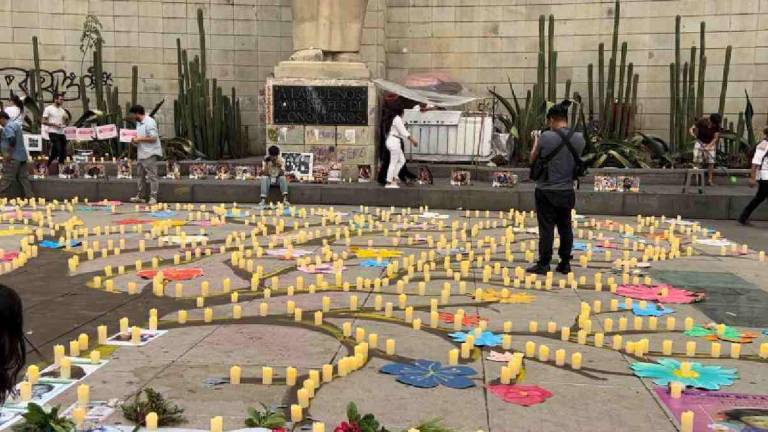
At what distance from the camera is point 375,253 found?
337 inches

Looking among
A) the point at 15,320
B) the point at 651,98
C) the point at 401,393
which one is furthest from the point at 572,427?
the point at 651,98

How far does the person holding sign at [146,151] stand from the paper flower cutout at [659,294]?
8780 mm

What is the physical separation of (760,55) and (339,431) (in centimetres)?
1753

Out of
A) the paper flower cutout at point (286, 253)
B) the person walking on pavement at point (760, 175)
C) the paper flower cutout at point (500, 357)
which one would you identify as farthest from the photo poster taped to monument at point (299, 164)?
the paper flower cutout at point (500, 357)

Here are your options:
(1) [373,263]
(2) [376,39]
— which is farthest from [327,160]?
(1) [373,263]

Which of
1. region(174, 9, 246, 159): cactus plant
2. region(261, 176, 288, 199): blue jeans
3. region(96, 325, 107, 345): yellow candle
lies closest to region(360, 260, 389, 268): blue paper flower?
region(96, 325, 107, 345): yellow candle

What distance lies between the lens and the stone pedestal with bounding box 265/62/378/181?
576 inches

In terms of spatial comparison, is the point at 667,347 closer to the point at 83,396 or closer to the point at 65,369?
the point at 83,396

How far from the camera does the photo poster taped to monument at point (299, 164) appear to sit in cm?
1459

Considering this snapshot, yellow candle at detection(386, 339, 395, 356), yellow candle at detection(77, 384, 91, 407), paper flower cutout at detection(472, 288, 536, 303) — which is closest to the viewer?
yellow candle at detection(77, 384, 91, 407)

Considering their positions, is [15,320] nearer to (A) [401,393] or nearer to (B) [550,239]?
(A) [401,393]

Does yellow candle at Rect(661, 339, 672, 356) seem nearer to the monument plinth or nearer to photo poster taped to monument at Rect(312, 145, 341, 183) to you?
photo poster taped to monument at Rect(312, 145, 341, 183)

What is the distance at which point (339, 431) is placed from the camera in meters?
3.15

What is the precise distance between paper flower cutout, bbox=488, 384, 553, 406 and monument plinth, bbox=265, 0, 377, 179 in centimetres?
1060
